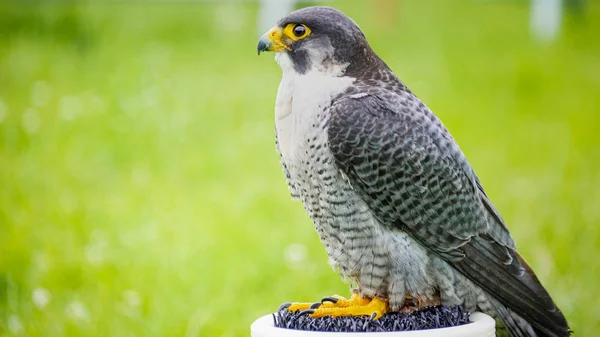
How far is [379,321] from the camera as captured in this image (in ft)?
7.15

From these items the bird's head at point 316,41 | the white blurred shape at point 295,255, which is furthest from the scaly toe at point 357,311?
the white blurred shape at point 295,255

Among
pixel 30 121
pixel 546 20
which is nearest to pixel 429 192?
pixel 30 121

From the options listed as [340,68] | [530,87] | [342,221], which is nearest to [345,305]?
[342,221]

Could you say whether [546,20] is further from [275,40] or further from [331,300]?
[331,300]

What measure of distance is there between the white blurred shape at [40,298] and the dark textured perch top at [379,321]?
63.3 inches

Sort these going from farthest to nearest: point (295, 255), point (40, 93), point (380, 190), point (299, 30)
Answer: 1. point (40, 93)
2. point (295, 255)
3. point (299, 30)
4. point (380, 190)

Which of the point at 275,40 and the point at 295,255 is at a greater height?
the point at 275,40

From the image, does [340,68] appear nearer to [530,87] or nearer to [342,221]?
[342,221]

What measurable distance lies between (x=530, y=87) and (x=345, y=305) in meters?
3.72

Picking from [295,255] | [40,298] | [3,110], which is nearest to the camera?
[40,298]

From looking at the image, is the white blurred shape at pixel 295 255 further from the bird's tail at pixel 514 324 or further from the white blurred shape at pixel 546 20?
the white blurred shape at pixel 546 20

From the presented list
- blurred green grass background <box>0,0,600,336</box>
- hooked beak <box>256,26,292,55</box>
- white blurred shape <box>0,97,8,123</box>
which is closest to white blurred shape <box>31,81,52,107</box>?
blurred green grass background <box>0,0,600,336</box>

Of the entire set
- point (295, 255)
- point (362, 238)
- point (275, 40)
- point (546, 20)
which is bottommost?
point (295, 255)

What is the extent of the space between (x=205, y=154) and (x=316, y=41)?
102 inches
